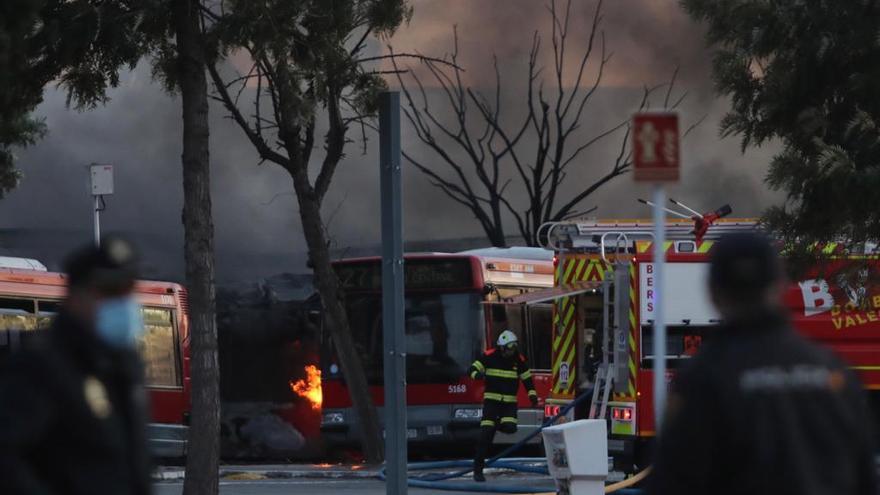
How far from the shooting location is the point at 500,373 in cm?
1844

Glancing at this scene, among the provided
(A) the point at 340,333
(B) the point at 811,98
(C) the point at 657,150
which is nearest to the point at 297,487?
(A) the point at 340,333

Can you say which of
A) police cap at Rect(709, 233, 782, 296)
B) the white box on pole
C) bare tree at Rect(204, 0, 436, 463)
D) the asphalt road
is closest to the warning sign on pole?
police cap at Rect(709, 233, 782, 296)

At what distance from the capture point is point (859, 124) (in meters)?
13.4

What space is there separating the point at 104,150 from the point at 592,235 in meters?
21.5

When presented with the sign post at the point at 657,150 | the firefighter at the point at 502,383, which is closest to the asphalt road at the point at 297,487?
the firefighter at the point at 502,383

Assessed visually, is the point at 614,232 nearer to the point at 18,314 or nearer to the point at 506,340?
the point at 506,340

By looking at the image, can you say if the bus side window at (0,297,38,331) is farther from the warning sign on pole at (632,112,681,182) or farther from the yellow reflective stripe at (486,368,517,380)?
the warning sign on pole at (632,112,681,182)

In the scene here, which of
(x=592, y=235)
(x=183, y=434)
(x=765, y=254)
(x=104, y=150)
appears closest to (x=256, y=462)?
(x=183, y=434)

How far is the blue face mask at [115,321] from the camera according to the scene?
4660mm

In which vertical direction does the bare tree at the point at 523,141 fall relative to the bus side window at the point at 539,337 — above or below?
above

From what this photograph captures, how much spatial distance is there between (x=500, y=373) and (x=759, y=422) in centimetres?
1444

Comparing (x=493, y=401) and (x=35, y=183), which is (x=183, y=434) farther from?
(x=35, y=183)

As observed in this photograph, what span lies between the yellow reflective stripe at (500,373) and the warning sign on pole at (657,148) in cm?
1169

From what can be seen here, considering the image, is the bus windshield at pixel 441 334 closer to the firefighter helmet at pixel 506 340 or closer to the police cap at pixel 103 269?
the firefighter helmet at pixel 506 340
